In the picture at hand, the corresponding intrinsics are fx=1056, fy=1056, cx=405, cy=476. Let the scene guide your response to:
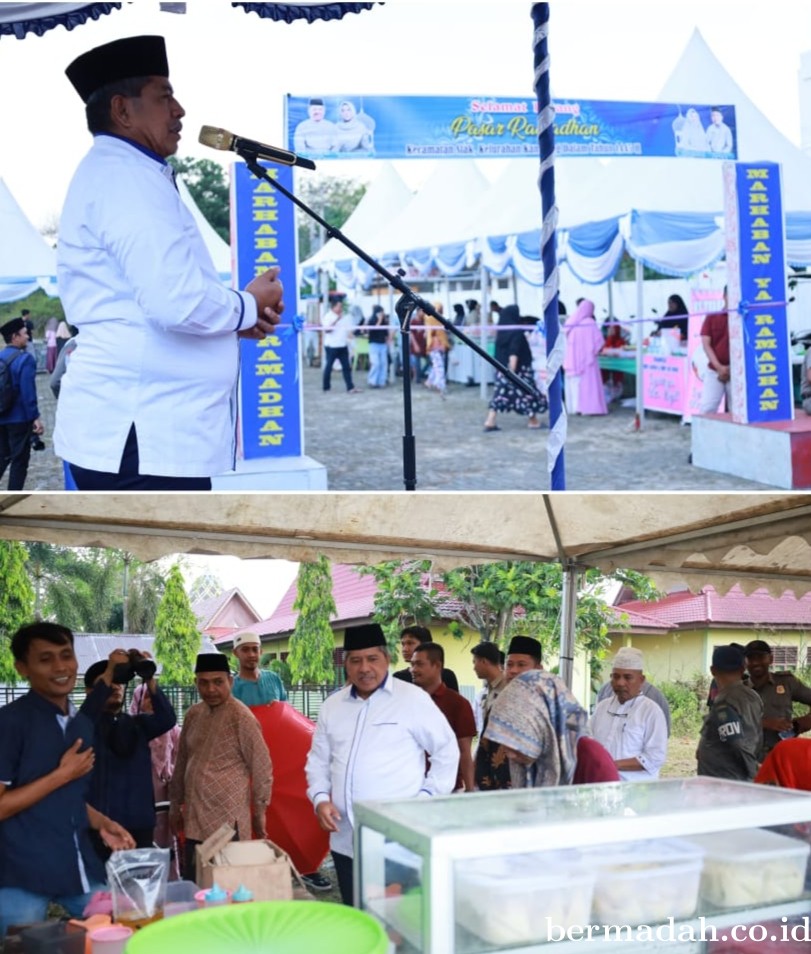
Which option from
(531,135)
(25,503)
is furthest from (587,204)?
(25,503)

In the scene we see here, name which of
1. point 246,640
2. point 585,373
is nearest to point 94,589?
point 585,373

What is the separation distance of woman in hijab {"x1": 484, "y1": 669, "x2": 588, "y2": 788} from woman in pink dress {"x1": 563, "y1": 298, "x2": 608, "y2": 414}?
7.69 metres

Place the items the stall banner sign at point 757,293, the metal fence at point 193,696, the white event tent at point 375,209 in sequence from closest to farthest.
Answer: the stall banner sign at point 757,293 < the metal fence at point 193,696 < the white event tent at point 375,209

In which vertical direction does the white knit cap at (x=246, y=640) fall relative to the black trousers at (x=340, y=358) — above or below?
below

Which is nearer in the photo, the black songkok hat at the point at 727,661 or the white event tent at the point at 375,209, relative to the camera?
the black songkok hat at the point at 727,661

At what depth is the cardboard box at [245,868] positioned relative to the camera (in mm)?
1914

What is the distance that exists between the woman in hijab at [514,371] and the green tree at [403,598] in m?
4.43

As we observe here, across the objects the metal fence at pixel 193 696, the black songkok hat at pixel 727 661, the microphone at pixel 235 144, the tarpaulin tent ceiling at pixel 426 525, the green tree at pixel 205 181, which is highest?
the green tree at pixel 205 181

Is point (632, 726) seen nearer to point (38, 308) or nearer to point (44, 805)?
point (44, 805)

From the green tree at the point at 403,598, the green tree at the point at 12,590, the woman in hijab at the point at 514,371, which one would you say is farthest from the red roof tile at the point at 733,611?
the green tree at the point at 12,590

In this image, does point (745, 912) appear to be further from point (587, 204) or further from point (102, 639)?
point (102, 639)

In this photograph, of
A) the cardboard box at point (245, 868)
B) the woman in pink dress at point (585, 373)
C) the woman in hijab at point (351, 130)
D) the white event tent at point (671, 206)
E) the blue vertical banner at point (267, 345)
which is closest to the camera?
the cardboard box at point (245, 868)

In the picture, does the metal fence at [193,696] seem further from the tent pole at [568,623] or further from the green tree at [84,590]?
the green tree at [84,590]

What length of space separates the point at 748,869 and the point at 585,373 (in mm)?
8893
